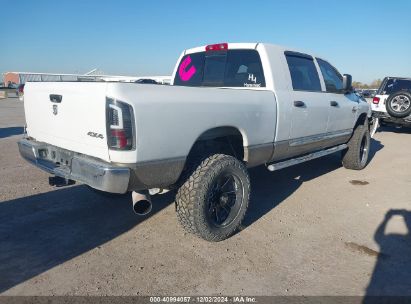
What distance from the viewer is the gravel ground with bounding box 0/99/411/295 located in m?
2.78

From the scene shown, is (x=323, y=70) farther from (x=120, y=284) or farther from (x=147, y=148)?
(x=120, y=284)

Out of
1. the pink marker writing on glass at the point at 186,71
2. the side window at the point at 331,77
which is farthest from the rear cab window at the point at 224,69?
the side window at the point at 331,77

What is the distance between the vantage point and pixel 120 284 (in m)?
2.74

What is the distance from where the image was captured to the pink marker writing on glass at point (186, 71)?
5069 mm

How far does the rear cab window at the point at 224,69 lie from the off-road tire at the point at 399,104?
690 cm

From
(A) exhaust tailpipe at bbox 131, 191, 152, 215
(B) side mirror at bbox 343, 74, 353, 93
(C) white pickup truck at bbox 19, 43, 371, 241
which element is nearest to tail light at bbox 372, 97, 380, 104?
(B) side mirror at bbox 343, 74, 353, 93

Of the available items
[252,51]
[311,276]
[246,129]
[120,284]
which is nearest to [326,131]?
[252,51]

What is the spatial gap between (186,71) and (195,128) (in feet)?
7.64

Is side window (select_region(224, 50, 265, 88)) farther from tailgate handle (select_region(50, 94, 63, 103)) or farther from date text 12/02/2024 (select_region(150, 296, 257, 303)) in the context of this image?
date text 12/02/2024 (select_region(150, 296, 257, 303))

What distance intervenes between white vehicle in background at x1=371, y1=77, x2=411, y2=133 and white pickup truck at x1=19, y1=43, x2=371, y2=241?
5.55m

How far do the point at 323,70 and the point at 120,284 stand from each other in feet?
14.2

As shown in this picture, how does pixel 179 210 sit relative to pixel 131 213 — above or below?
above

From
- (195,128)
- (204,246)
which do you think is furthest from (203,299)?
(195,128)

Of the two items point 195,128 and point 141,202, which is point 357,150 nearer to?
point 195,128
